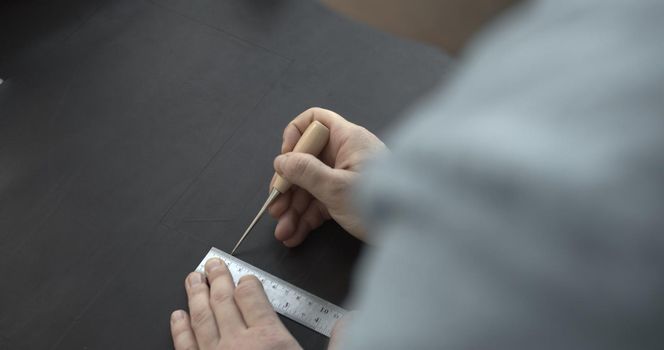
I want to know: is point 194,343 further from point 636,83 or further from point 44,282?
point 636,83

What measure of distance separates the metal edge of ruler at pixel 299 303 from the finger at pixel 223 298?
3cm

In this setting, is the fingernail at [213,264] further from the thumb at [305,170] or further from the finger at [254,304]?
the thumb at [305,170]

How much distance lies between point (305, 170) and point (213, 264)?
215mm

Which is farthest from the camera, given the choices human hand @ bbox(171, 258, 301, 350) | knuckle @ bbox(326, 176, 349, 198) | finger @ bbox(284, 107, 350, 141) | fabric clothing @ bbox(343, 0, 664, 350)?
finger @ bbox(284, 107, 350, 141)

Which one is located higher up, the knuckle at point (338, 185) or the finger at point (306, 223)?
the knuckle at point (338, 185)

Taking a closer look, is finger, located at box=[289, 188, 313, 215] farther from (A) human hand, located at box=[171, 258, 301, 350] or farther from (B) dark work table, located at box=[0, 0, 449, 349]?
(A) human hand, located at box=[171, 258, 301, 350]

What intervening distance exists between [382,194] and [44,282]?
Result: 865mm

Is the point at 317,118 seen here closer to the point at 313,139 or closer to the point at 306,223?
the point at 313,139

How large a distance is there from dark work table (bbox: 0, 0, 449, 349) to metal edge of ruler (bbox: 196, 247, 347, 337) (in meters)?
0.01

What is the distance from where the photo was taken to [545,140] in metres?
0.21

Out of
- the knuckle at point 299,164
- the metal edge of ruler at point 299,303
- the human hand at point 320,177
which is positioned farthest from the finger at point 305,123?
the metal edge of ruler at point 299,303

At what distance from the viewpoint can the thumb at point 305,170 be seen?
3.04 ft

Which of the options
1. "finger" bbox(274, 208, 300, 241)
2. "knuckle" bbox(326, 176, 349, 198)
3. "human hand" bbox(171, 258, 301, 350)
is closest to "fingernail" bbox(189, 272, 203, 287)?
"human hand" bbox(171, 258, 301, 350)

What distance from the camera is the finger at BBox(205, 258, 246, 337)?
2.79ft
